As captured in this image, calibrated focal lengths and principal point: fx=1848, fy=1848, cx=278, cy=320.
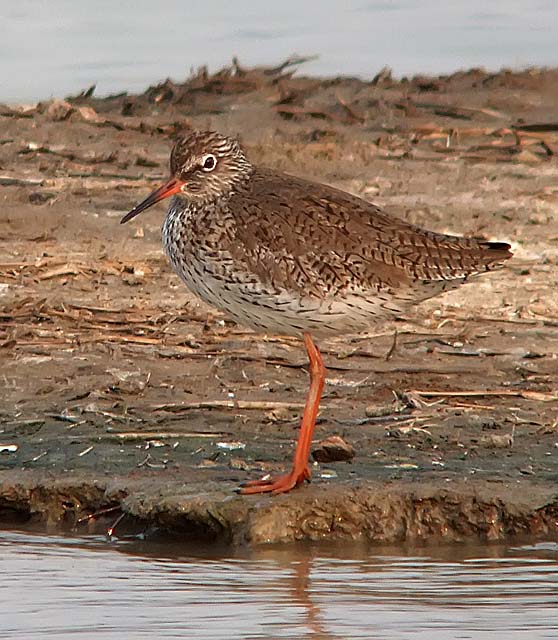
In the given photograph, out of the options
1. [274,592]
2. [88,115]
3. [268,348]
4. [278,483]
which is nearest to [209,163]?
[268,348]

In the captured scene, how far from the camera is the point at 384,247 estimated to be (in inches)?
311

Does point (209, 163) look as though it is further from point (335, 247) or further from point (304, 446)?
point (304, 446)

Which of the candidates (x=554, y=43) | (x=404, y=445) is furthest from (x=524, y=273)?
(x=554, y=43)

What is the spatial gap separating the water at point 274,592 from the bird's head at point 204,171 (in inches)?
69.8

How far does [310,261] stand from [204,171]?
0.85 metres

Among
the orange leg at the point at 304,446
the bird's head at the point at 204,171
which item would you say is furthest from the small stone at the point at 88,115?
the orange leg at the point at 304,446

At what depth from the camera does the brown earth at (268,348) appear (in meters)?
7.45

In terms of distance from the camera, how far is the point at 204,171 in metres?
8.38

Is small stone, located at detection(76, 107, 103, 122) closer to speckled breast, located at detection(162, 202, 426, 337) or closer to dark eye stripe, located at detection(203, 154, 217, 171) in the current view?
dark eye stripe, located at detection(203, 154, 217, 171)

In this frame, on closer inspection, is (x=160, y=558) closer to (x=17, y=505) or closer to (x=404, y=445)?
(x=17, y=505)

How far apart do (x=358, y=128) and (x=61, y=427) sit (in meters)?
5.60

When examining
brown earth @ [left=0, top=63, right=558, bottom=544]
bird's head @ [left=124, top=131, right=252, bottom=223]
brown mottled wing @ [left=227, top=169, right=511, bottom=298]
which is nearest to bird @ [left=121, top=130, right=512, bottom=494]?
brown mottled wing @ [left=227, top=169, right=511, bottom=298]

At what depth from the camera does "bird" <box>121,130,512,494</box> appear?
780 cm

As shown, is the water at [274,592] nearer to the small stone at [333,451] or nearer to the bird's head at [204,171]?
the small stone at [333,451]
